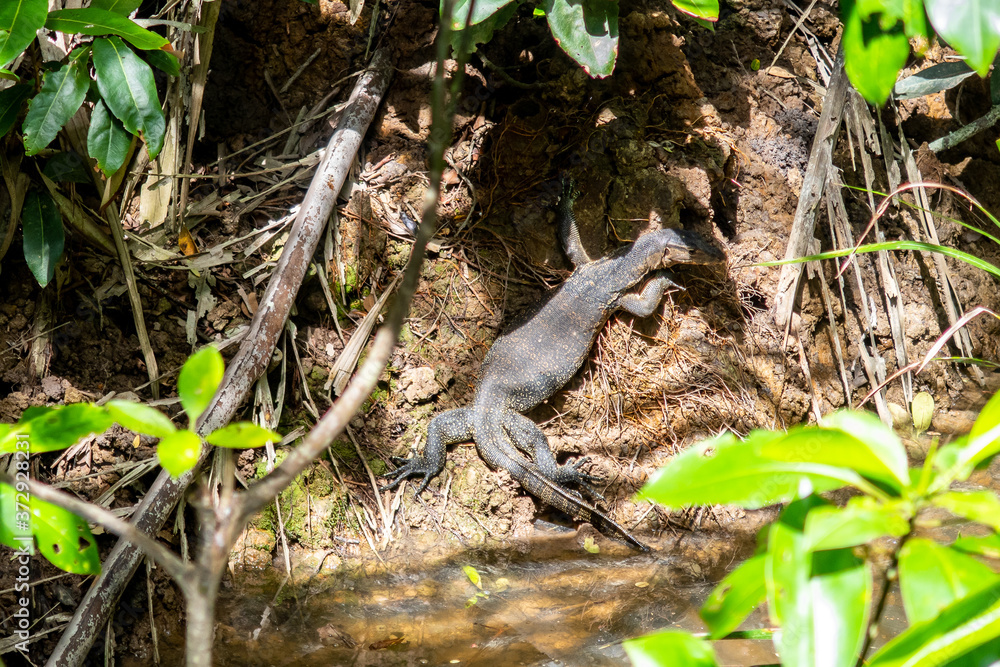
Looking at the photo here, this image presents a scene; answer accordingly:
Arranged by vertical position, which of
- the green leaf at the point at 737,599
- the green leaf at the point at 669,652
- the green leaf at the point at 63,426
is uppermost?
the green leaf at the point at 63,426

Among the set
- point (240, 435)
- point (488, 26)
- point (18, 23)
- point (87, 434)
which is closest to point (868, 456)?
point (240, 435)

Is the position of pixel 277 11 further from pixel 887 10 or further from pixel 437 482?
pixel 887 10

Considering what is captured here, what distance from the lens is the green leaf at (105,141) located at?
2426 mm

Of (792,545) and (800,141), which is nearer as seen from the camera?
(792,545)

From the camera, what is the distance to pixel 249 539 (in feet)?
10.3

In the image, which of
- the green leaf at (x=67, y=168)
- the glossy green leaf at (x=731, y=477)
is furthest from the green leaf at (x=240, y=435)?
the green leaf at (x=67, y=168)

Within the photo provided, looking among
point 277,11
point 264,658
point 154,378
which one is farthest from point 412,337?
point 277,11

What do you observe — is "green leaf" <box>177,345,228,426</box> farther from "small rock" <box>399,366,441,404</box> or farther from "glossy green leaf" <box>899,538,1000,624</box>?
"small rock" <box>399,366,441,404</box>

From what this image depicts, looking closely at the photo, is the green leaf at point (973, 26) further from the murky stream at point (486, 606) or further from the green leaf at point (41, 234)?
the green leaf at point (41, 234)

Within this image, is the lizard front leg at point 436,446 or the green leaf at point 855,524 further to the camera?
the lizard front leg at point 436,446

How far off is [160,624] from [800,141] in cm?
466

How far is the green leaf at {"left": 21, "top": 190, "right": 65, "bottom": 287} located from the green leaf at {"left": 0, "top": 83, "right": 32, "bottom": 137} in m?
0.35

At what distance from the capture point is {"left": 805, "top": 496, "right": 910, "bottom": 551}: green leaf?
695 mm

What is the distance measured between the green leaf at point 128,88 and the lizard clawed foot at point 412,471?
6.58 feet
